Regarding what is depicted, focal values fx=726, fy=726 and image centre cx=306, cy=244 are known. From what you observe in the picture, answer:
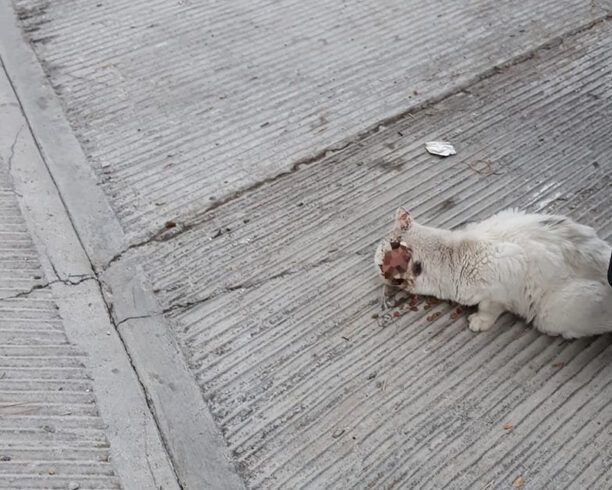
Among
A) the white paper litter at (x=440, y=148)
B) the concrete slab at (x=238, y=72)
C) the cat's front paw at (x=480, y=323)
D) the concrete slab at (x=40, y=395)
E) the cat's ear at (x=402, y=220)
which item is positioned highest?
the concrete slab at (x=238, y=72)

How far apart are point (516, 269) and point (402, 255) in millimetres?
524

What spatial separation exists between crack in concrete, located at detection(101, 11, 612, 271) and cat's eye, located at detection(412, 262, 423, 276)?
1.06 m

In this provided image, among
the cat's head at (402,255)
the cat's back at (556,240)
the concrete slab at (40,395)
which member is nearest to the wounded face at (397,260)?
the cat's head at (402,255)

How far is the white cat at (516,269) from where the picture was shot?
10.3ft

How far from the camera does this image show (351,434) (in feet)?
9.89

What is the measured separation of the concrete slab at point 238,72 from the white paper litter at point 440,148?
371 mm

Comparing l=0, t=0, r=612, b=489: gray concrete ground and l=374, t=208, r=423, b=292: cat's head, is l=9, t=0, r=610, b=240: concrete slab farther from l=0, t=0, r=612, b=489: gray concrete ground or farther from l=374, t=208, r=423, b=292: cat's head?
l=374, t=208, r=423, b=292: cat's head

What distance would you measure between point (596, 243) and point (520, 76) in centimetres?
198

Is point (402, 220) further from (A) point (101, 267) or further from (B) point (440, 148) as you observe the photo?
(A) point (101, 267)

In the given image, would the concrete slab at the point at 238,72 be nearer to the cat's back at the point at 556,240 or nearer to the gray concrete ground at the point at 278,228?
the gray concrete ground at the point at 278,228

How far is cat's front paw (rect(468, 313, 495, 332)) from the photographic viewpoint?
3.38 metres

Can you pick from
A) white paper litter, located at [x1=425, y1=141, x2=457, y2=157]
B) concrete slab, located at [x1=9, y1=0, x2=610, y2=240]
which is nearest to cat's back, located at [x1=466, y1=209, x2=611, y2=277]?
white paper litter, located at [x1=425, y1=141, x2=457, y2=157]

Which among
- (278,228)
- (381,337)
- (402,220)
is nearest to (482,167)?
(402,220)

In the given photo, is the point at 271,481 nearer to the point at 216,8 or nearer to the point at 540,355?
the point at 540,355
